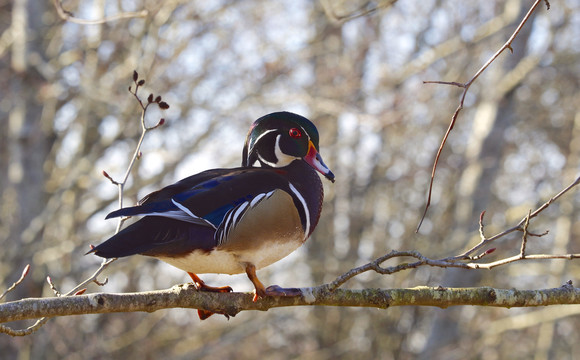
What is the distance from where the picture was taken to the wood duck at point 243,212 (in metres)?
2.93

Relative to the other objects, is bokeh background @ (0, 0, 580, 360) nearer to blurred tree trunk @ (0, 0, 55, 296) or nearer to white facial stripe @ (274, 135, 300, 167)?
blurred tree trunk @ (0, 0, 55, 296)

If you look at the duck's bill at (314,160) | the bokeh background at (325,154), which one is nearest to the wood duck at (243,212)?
the duck's bill at (314,160)

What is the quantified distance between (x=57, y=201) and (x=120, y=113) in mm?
1309

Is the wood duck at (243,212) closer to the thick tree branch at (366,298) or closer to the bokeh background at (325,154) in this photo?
the thick tree branch at (366,298)

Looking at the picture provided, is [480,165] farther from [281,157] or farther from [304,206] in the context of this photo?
[304,206]

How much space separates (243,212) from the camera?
317 centimetres

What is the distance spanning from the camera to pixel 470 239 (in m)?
9.56

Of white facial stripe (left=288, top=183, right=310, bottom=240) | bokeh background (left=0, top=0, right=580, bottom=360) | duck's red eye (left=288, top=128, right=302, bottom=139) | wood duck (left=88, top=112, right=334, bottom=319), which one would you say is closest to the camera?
wood duck (left=88, top=112, right=334, bottom=319)

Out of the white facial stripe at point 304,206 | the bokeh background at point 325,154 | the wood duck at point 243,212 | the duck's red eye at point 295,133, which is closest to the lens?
→ the wood duck at point 243,212

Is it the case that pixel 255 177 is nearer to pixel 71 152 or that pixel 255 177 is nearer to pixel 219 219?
pixel 219 219

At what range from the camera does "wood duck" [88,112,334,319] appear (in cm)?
293

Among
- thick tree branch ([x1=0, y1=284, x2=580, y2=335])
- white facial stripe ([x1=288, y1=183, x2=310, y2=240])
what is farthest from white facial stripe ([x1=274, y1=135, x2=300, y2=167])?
thick tree branch ([x1=0, y1=284, x2=580, y2=335])

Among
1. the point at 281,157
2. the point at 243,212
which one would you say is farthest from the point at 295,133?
the point at 243,212

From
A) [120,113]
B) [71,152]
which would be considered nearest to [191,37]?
[120,113]
